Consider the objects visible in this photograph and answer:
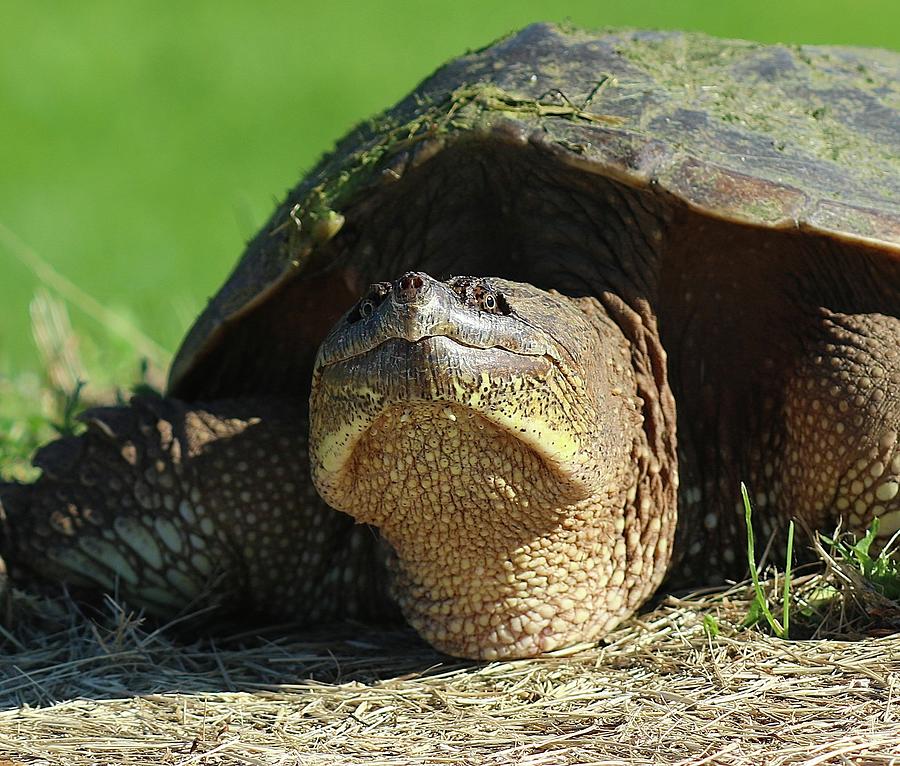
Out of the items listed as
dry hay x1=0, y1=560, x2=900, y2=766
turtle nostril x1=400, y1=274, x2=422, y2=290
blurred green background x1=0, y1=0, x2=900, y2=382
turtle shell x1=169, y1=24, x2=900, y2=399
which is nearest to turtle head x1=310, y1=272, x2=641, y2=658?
turtle nostril x1=400, y1=274, x2=422, y2=290

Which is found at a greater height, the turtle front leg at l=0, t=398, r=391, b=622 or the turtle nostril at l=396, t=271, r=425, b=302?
the turtle nostril at l=396, t=271, r=425, b=302

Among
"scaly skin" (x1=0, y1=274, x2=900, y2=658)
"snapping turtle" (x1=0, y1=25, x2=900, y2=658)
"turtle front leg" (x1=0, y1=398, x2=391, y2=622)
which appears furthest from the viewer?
"turtle front leg" (x1=0, y1=398, x2=391, y2=622)

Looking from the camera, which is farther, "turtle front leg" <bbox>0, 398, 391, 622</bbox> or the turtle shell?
"turtle front leg" <bbox>0, 398, 391, 622</bbox>

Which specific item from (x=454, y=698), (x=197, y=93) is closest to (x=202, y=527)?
(x=454, y=698)

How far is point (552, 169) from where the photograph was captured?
11.1 feet

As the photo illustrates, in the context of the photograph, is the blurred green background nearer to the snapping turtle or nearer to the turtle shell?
the turtle shell

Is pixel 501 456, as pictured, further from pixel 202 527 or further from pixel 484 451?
pixel 202 527

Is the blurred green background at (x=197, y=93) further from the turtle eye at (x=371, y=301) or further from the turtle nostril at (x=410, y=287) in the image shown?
the turtle nostril at (x=410, y=287)

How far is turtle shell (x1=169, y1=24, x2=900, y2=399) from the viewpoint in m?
3.19

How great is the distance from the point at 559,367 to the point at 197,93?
14.8 meters

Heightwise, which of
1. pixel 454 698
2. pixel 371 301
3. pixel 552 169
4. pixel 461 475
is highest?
pixel 552 169

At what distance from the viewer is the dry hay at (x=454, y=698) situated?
97.8 inches

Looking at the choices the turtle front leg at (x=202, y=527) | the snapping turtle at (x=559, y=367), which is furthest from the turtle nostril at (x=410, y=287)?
the turtle front leg at (x=202, y=527)

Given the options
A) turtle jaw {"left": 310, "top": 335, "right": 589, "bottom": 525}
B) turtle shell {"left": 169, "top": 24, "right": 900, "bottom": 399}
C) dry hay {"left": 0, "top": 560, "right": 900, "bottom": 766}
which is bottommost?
dry hay {"left": 0, "top": 560, "right": 900, "bottom": 766}
